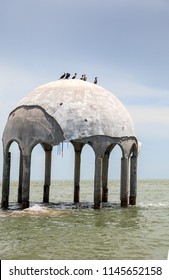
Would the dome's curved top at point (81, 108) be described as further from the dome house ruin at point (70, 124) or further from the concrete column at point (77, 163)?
the concrete column at point (77, 163)

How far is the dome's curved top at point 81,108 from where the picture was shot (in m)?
22.8

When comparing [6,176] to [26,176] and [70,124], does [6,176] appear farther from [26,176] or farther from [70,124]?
[70,124]

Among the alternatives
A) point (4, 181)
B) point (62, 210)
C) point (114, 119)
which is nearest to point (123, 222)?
point (62, 210)

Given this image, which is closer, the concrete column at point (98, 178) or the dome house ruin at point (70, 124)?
the dome house ruin at point (70, 124)

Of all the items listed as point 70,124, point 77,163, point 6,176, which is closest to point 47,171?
point 77,163

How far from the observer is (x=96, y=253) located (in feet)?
45.9

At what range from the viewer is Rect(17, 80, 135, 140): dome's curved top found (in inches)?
898

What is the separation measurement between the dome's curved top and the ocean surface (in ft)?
13.8

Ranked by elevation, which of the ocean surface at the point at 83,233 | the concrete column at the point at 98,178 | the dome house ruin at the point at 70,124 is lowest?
the ocean surface at the point at 83,233

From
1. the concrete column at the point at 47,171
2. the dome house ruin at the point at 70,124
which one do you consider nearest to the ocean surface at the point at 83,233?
the dome house ruin at the point at 70,124

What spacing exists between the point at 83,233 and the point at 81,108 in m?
7.69

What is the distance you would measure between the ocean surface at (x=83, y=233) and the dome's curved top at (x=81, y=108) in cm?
420

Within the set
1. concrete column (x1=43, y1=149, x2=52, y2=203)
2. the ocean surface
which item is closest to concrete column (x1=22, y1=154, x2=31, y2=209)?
the ocean surface
